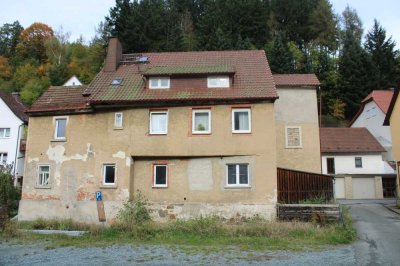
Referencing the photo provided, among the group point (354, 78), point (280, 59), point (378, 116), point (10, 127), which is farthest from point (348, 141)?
point (10, 127)

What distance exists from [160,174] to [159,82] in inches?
222

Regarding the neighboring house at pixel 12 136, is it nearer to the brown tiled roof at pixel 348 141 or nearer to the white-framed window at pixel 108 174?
the white-framed window at pixel 108 174

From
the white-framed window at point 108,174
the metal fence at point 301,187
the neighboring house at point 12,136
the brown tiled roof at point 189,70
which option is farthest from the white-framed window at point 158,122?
the neighboring house at point 12,136

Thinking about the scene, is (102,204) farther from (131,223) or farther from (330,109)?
(330,109)

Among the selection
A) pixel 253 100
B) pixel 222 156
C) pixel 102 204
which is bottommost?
pixel 102 204

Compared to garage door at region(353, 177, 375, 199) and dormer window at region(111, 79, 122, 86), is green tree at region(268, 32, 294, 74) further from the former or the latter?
dormer window at region(111, 79, 122, 86)

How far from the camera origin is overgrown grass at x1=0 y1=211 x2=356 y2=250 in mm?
16188

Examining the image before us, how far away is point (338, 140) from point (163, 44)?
25683mm

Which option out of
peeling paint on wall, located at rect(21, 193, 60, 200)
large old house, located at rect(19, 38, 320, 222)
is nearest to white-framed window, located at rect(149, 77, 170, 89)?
large old house, located at rect(19, 38, 320, 222)

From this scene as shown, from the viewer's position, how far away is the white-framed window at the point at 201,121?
22344mm

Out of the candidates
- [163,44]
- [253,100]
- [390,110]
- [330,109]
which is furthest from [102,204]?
[330,109]

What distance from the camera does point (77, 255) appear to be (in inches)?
561

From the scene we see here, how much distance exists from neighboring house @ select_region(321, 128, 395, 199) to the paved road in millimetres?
15412

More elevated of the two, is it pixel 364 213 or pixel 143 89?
pixel 143 89
